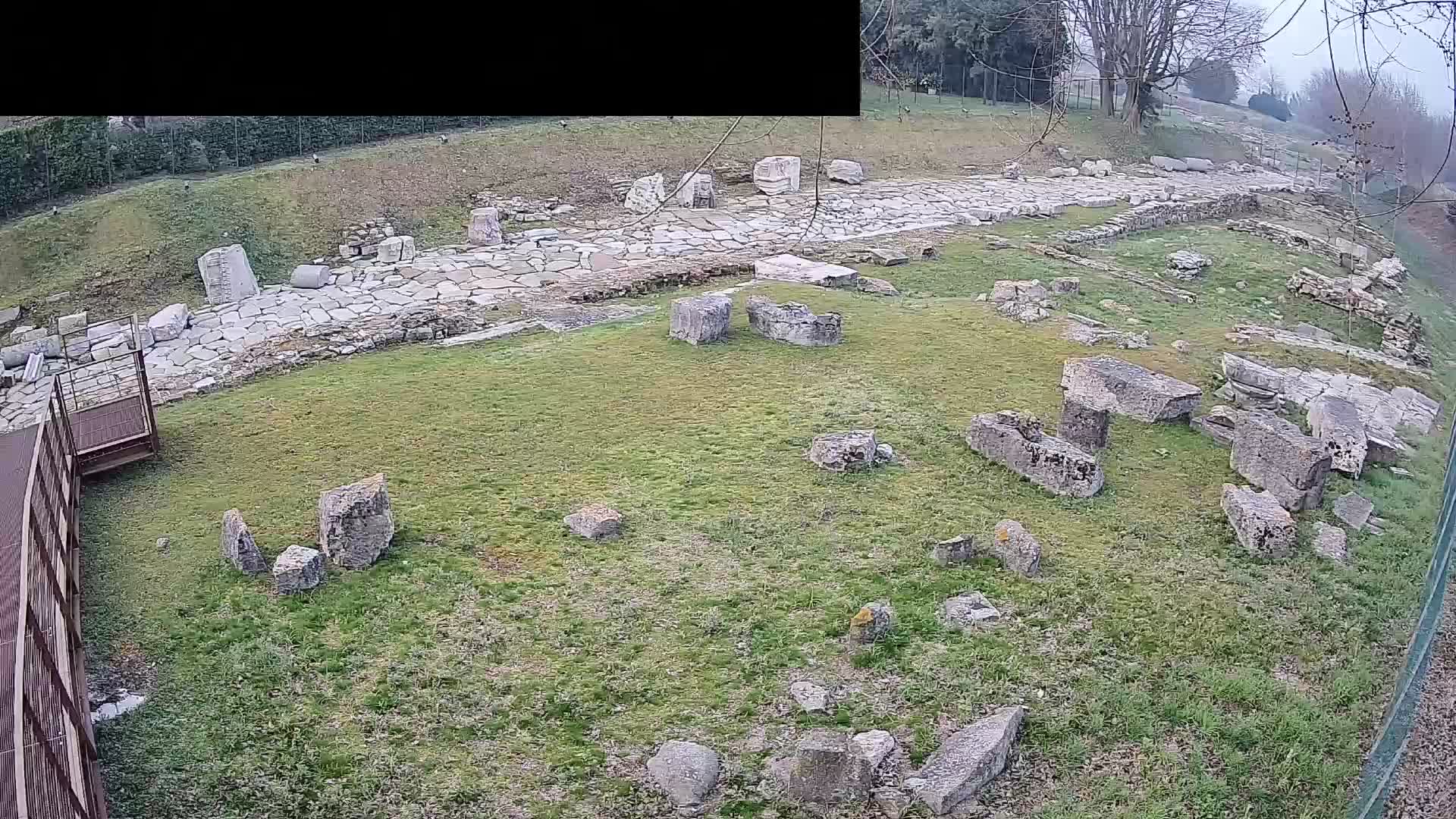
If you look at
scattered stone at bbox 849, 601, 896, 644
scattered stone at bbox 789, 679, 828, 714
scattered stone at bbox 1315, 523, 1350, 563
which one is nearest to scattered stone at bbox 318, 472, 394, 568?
scattered stone at bbox 789, 679, 828, 714

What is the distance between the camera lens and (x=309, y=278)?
37.0ft

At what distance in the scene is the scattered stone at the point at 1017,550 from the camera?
562 cm

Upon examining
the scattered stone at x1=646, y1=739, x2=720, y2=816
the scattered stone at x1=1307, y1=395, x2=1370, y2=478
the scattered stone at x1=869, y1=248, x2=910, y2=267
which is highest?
the scattered stone at x1=869, y1=248, x2=910, y2=267

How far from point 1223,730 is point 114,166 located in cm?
1293

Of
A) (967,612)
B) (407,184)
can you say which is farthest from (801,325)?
(407,184)

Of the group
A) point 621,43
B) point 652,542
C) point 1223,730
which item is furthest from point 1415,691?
point 621,43

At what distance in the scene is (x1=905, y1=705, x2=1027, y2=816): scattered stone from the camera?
4180 millimetres

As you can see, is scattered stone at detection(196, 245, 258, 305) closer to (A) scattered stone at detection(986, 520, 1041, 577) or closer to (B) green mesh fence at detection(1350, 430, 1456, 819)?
(A) scattered stone at detection(986, 520, 1041, 577)

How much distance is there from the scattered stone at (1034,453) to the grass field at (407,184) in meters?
5.47

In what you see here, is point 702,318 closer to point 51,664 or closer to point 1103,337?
point 1103,337

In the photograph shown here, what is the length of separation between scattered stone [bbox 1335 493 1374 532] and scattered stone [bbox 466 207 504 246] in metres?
9.27

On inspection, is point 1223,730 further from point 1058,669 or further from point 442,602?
point 442,602

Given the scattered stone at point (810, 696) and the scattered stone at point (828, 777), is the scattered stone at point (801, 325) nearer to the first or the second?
the scattered stone at point (810, 696)

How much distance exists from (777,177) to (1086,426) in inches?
353
